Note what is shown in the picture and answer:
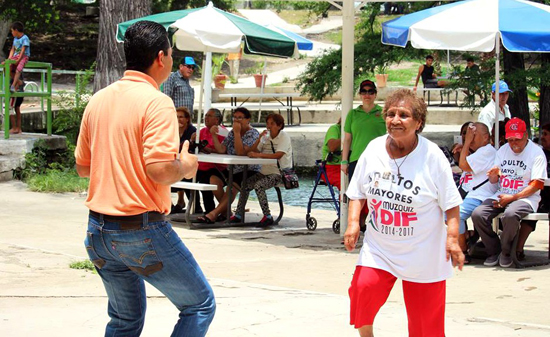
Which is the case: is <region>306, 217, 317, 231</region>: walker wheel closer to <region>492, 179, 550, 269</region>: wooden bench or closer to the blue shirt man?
<region>492, 179, 550, 269</region>: wooden bench

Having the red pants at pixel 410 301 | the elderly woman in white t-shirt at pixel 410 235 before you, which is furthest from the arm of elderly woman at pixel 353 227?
the red pants at pixel 410 301

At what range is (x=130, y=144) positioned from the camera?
139 inches

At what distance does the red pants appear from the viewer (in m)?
4.23

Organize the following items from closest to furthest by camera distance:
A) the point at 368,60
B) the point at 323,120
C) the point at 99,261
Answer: the point at 99,261
the point at 368,60
the point at 323,120

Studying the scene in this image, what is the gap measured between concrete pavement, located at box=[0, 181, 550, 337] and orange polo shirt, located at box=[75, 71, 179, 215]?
69.7 inches

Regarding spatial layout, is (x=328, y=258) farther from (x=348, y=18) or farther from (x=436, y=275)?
(x=436, y=275)

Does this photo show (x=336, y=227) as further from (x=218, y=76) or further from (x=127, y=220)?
(x=218, y=76)

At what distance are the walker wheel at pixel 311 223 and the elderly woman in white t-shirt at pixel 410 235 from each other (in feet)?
19.8

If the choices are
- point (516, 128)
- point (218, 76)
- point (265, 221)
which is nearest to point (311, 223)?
point (265, 221)

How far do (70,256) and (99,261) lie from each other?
3963mm

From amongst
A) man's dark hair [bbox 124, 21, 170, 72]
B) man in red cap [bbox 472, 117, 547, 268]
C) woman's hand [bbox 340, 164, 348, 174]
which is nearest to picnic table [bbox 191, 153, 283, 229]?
woman's hand [bbox 340, 164, 348, 174]

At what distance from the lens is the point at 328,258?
8383mm

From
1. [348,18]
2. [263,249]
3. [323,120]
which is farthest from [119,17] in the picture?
[323,120]

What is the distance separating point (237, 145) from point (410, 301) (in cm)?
638
